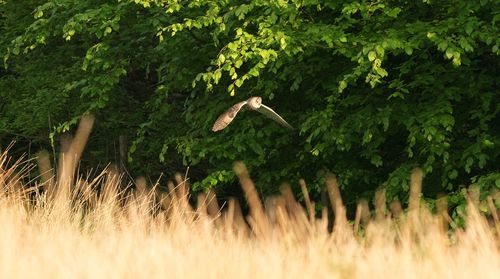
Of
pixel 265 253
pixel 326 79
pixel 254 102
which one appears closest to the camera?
pixel 265 253

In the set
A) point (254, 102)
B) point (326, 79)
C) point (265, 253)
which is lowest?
point (326, 79)

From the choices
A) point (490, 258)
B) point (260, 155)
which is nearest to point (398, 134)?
point (260, 155)

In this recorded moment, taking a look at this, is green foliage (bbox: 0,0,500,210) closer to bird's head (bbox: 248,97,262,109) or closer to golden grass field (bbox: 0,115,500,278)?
bird's head (bbox: 248,97,262,109)

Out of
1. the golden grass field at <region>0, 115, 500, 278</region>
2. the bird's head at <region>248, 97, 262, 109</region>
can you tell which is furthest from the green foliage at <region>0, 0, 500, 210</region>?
the golden grass field at <region>0, 115, 500, 278</region>

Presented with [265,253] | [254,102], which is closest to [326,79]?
[254,102]

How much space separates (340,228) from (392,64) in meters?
6.22

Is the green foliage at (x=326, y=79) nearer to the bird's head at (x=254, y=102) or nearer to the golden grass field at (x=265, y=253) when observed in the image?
the bird's head at (x=254, y=102)

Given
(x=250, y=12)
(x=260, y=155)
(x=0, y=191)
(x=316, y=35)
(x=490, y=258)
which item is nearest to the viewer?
(x=490, y=258)

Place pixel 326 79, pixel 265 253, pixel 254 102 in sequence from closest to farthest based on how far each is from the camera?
pixel 265 253, pixel 254 102, pixel 326 79

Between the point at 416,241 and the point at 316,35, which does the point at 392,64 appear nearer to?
the point at 316,35

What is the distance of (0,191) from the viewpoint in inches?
276

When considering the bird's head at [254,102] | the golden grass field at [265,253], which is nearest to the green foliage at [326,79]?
the bird's head at [254,102]

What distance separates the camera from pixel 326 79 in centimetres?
1091

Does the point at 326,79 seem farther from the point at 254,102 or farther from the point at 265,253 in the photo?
the point at 265,253
